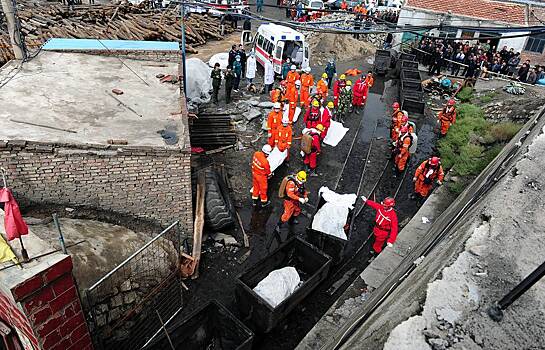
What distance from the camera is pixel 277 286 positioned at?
7.09 meters

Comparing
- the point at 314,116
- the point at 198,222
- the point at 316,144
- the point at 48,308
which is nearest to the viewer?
the point at 48,308

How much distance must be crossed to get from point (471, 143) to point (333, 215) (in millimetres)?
6238

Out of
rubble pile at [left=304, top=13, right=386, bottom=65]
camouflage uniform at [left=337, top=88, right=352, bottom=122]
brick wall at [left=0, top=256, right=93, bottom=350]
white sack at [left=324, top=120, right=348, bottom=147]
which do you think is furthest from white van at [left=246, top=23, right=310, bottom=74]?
brick wall at [left=0, top=256, right=93, bottom=350]

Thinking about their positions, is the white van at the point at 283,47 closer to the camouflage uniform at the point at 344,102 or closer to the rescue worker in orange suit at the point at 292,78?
the rescue worker in orange suit at the point at 292,78

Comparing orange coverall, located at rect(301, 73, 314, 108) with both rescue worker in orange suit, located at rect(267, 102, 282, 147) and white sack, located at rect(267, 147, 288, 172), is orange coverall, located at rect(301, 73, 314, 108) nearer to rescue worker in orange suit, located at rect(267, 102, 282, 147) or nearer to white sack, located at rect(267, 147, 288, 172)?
rescue worker in orange suit, located at rect(267, 102, 282, 147)

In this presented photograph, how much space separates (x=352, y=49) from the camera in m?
24.6

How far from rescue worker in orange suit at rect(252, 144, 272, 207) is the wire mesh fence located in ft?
9.75

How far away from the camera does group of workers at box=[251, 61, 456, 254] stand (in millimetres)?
8742

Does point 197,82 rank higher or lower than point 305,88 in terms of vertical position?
lower

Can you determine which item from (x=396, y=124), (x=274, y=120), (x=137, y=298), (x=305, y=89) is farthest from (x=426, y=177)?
(x=137, y=298)

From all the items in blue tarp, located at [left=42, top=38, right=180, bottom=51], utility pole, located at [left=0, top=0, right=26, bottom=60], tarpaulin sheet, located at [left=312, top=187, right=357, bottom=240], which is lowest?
tarpaulin sheet, located at [left=312, top=187, right=357, bottom=240]

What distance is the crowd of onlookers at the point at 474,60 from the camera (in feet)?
64.3

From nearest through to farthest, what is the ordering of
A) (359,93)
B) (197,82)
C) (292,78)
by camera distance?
(292,78) < (197,82) < (359,93)

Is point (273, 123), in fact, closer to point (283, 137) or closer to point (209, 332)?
point (283, 137)
